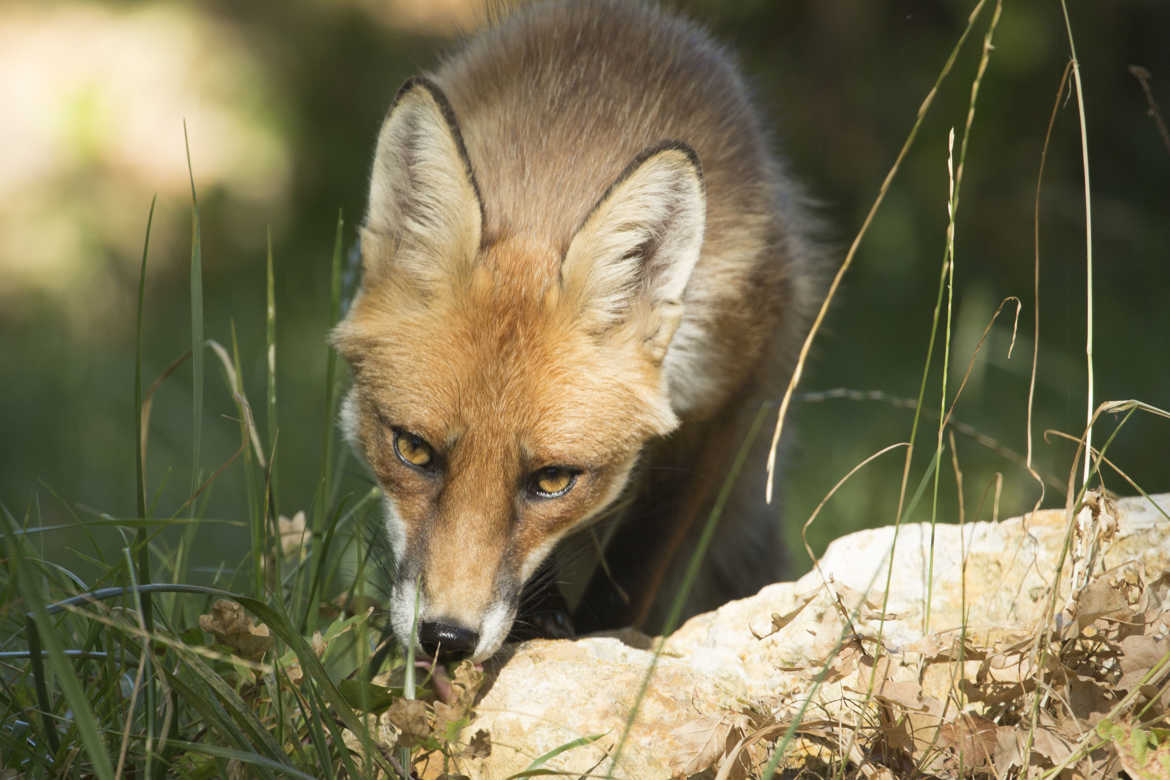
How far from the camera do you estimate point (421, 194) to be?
130 inches

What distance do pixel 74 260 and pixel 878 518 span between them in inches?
240

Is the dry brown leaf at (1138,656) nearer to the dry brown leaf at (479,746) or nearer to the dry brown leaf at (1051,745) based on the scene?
the dry brown leaf at (1051,745)

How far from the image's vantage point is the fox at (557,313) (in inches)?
116

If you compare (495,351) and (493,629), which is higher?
(495,351)

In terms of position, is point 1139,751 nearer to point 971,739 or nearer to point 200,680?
point 971,739

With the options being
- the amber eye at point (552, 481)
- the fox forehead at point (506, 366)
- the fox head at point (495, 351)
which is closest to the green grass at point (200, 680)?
the fox head at point (495, 351)

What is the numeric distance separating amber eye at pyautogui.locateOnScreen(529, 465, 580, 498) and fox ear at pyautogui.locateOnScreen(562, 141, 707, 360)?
0.45 metres

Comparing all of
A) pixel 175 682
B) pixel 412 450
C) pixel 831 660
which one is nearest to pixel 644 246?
pixel 412 450

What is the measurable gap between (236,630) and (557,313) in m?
1.33

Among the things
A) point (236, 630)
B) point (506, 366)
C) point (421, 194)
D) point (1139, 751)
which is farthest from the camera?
point (421, 194)

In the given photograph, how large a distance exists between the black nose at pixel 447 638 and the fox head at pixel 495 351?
0.14 metres

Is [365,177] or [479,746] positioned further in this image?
[365,177]

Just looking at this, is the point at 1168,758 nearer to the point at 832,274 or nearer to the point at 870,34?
the point at 832,274

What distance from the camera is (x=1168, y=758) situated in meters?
1.90
